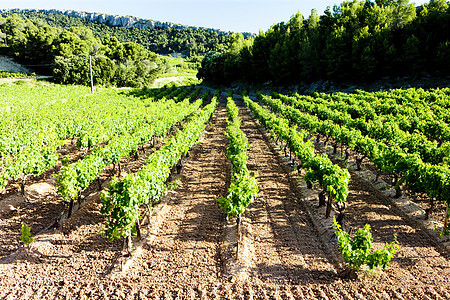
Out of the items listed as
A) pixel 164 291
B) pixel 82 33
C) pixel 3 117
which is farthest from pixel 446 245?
pixel 82 33

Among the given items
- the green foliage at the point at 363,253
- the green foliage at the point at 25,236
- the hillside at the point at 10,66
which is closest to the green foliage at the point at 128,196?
the green foliage at the point at 25,236

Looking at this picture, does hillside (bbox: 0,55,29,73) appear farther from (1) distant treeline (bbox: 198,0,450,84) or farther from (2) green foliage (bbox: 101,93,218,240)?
(2) green foliage (bbox: 101,93,218,240)

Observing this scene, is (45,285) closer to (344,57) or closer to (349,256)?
(349,256)

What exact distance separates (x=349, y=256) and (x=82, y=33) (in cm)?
11501

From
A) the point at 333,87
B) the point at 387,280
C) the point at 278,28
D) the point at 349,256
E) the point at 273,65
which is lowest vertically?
the point at 387,280

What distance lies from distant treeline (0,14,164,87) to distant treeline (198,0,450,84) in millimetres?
35711

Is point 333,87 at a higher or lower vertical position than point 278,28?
lower

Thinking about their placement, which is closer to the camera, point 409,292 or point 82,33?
point 409,292

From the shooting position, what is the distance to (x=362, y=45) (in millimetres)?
44250

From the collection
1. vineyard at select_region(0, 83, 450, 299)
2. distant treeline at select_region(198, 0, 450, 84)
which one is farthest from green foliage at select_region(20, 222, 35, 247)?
distant treeline at select_region(198, 0, 450, 84)

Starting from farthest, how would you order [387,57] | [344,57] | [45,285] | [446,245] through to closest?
1. [344,57]
2. [387,57]
3. [446,245]
4. [45,285]

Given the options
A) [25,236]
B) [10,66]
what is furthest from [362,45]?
[10,66]

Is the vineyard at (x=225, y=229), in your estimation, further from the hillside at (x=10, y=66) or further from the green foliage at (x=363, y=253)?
the hillside at (x=10, y=66)

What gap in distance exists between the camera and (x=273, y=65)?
57656 mm
